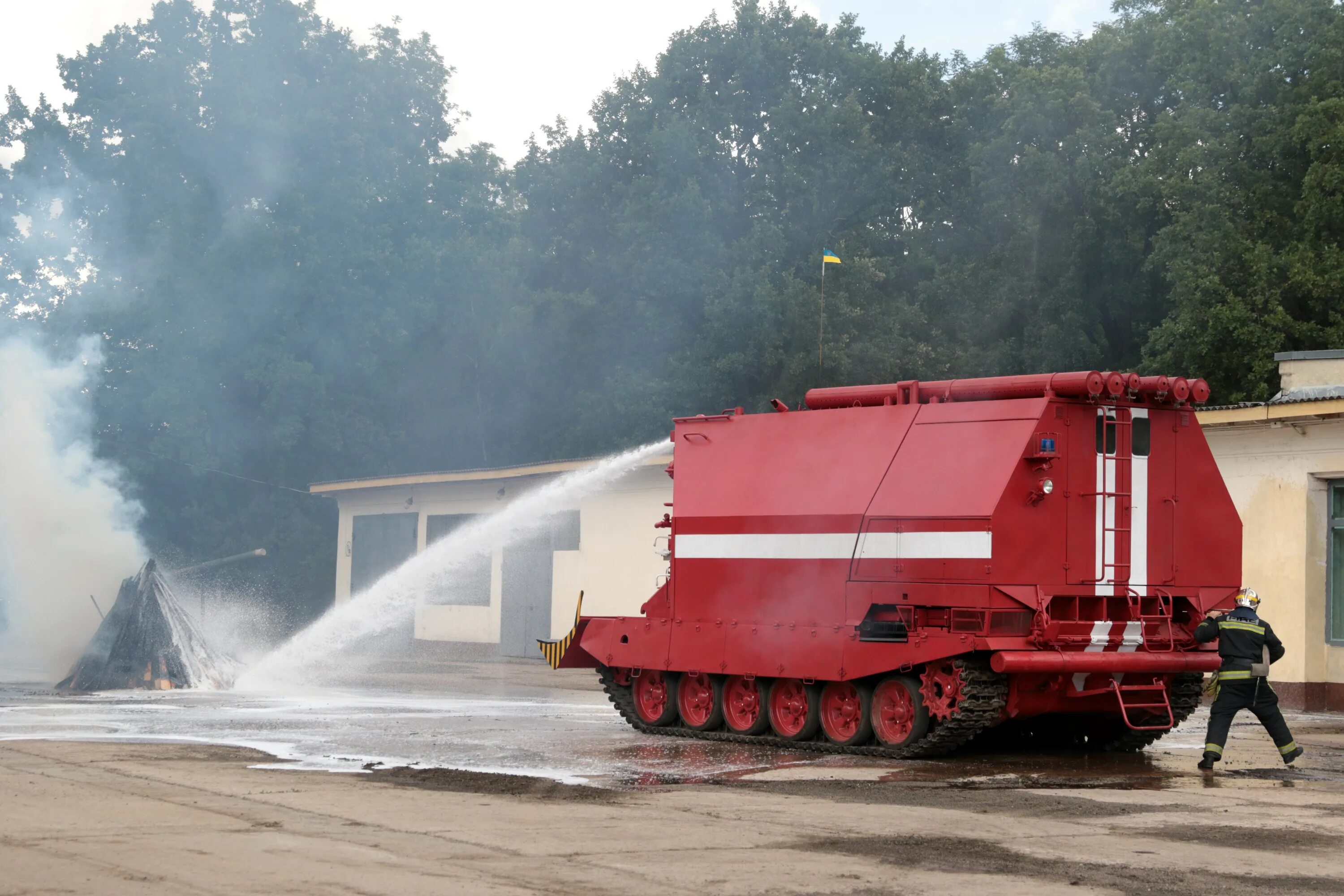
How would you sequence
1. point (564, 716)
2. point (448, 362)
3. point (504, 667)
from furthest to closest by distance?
point (448, 362) < point (504, 667) < point (564, 716)

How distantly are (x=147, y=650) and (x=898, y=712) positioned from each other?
12904mm

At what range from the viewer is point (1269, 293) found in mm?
34562

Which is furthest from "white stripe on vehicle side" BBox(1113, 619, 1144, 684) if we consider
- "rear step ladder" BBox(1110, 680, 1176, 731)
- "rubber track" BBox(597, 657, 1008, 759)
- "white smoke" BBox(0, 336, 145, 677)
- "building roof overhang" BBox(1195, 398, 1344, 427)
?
"white smoke" BBox(0, 336, 145, 677)

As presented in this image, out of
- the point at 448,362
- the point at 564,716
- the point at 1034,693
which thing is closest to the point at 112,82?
the point at 448,362

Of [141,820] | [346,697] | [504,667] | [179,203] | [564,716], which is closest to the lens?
[141,820]

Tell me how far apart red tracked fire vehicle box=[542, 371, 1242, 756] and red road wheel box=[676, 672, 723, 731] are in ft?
0.08

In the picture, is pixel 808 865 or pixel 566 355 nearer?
pixel 808 865

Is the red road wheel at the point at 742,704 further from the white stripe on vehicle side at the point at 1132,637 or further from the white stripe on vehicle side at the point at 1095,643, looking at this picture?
the white stripe on vehicle side at the point at 1132,637

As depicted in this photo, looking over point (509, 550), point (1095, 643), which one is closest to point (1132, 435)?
point (1095, 643)

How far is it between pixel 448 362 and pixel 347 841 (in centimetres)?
4477

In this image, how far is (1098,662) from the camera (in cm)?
1414

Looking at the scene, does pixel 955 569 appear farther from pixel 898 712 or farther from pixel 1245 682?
pixel 1245 682

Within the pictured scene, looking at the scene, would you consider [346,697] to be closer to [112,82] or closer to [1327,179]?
[1327,179]

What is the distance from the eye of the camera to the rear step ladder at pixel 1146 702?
14.5m
